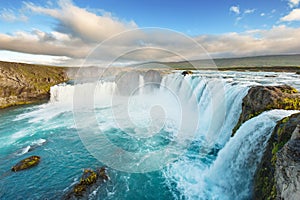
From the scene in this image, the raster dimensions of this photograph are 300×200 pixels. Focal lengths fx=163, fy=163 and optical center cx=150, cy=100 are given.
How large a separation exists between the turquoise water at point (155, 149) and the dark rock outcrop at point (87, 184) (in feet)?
1.27

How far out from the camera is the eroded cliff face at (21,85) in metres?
35.0

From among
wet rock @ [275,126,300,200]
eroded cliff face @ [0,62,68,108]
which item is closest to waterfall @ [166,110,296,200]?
wet rock @ [275,126,300,200]

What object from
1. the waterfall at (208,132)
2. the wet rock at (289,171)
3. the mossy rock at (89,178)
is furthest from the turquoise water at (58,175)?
the wet rock at (289,171)

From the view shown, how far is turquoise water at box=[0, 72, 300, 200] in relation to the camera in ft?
23.2

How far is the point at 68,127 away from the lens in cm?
1853

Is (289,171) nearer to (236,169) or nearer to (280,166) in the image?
(280,166)

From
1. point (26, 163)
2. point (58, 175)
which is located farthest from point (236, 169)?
A: point (26, 163)

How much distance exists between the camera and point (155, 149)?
12727mm

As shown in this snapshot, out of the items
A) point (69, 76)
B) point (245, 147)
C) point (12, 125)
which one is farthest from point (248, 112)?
point (69, 76)

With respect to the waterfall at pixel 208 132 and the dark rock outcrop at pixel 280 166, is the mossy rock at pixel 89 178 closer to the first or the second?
the waterfall at pixel 208 132

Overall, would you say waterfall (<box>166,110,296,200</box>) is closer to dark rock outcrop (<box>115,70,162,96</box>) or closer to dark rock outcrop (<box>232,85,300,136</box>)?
dark rock outcrop (<box>232,85,300,136</box>)

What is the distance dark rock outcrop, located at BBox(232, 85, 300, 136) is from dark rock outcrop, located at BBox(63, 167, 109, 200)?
8530mm

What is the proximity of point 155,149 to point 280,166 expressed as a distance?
9424mm

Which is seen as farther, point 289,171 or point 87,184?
point 87,184
